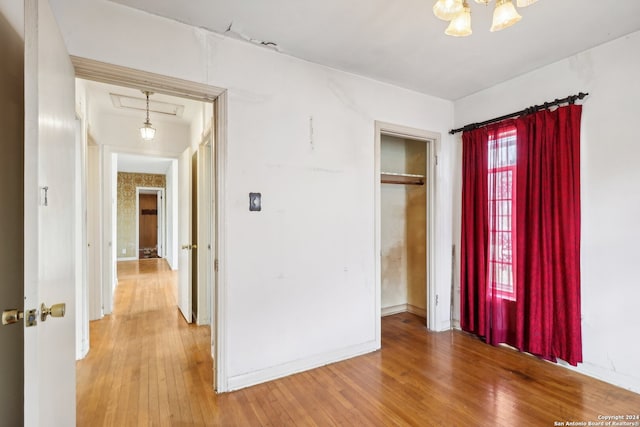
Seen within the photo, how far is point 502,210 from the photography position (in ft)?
9.78

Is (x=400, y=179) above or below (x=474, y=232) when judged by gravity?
above

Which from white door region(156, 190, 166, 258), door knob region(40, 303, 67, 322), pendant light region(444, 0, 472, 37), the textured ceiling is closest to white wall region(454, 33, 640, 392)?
the textured ceiling

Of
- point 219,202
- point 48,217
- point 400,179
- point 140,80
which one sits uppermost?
point 140,80

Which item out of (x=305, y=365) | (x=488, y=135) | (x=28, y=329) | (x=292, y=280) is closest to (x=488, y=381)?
(x=305, y=365)

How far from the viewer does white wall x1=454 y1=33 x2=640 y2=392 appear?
223 cm

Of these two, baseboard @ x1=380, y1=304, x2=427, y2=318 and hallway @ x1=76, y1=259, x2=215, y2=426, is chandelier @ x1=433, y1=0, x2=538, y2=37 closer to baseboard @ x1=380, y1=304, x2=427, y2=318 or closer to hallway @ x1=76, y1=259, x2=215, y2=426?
hallway @ x1=76, y1=259, x2=215, y2=426

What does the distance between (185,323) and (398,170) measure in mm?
3351

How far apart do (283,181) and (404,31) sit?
143 cm

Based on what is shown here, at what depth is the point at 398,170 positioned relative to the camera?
4.09 metres

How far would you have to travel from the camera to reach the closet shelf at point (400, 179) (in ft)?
11.7

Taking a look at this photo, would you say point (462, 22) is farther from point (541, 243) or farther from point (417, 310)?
point (417, 310)

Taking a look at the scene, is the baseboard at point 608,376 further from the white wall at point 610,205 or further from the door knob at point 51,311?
the door knob at point 51,311

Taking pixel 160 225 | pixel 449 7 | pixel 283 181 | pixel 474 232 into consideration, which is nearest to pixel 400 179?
pixel 474 232

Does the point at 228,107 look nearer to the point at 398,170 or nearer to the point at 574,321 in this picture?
the point at 398,170
